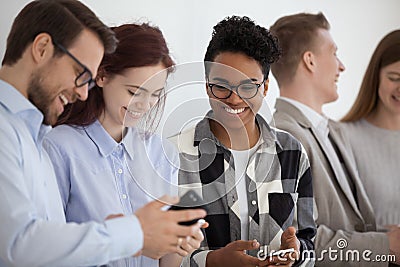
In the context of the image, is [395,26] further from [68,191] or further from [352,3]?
[68,191]

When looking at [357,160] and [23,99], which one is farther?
[357,160]

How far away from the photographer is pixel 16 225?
890mm

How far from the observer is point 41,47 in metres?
0.98

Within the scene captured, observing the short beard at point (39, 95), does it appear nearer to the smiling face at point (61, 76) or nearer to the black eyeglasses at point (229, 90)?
the smiling face at point (61, 76)

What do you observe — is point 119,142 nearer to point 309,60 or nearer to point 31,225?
point 31,225

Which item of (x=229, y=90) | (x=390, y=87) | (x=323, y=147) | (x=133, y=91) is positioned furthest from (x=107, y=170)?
(x=390, y=87)

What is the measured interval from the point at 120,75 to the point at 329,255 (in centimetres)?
74

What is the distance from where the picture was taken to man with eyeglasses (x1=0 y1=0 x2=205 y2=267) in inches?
35.2

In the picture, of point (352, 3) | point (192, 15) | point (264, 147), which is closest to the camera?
point (264, 147)

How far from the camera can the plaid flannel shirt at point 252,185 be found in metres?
1.22

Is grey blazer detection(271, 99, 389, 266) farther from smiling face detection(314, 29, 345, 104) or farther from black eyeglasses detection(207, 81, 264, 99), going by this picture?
black eyeglasses detection(207, 81, 264, 99)

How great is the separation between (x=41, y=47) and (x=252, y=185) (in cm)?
49

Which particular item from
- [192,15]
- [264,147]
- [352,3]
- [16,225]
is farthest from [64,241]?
[352,3]

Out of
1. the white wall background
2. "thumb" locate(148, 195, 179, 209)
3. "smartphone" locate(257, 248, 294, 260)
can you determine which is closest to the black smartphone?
"thumb" locate(148, 195, 179, 209)
